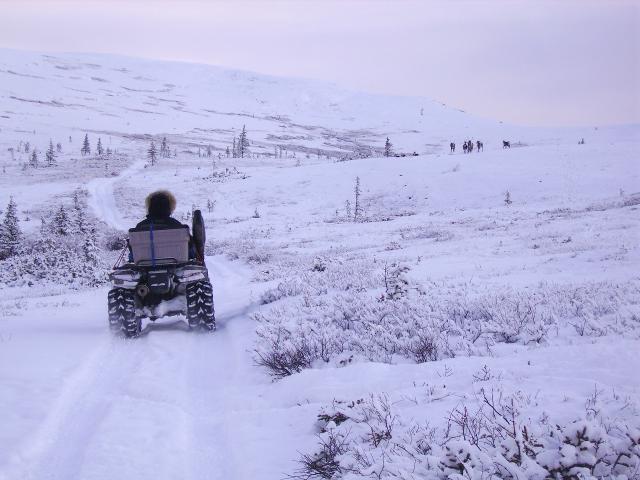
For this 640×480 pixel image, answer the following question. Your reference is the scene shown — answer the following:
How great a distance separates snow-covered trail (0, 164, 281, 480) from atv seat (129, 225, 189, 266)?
1.15m

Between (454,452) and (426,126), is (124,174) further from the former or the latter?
(426,126)

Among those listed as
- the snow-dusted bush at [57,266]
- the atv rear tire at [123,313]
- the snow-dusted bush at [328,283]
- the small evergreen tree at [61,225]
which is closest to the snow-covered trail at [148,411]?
the atv rear tire at [123,313]

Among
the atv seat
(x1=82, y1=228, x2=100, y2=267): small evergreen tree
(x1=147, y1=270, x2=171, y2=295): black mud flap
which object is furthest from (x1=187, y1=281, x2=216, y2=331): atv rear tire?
(x1=82, y1=228, x2=100, y2=267): small evergreen tree

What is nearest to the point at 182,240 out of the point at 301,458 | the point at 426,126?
the point at 301,458

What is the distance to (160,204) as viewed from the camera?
324 inches

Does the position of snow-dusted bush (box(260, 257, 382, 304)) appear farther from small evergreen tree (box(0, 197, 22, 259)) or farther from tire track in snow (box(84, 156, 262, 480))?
small evergreen tree (box(0, 197, 22, 259))

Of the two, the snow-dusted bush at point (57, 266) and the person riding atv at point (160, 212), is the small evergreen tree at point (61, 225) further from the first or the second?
the person riding atv at point (160, 212)

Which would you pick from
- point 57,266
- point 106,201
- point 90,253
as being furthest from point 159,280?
point 106,201

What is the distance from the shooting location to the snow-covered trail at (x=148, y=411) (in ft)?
11.4

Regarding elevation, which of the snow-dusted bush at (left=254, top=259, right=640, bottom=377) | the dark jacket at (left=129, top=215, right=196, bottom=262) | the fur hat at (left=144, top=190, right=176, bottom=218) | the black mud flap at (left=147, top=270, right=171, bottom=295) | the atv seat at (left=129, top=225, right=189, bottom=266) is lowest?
the snow-dusted bush at (left=254, top=259, right=640, bottom=377)

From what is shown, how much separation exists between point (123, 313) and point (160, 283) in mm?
688

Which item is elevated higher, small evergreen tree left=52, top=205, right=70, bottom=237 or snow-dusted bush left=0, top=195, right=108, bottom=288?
small evergreen tree left=52, top=205, right=70, bottom=237

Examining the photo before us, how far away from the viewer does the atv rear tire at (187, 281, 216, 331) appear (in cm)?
772

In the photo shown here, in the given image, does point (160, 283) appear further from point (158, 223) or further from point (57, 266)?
point (57, 266)
